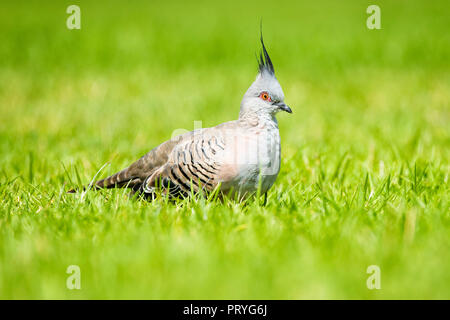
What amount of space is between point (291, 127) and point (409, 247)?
3688 millimetres

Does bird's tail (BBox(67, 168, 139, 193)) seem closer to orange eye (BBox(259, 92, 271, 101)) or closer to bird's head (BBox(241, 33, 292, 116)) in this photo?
bird's head (BBox(241, 33, 292, 116))

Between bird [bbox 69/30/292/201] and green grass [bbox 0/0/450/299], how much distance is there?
4.9 inches

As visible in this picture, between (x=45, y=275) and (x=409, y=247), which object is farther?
(x=409, y=247)

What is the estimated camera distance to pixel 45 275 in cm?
223

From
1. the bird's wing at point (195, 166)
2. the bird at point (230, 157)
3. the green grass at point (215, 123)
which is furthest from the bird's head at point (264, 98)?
the green grass at point (215, 123)

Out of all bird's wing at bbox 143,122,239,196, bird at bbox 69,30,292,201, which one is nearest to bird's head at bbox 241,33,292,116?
bird at bbox 69,30,292,201

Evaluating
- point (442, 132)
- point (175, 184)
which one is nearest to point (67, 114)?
point (175, 184)

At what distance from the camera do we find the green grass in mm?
2232

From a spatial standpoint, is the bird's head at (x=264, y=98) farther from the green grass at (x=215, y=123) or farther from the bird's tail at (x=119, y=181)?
the bird's tail at (x=119, y=181)

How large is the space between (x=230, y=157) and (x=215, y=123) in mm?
3111

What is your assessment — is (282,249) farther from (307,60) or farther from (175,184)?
(307,60)

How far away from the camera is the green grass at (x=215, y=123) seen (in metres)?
2.23

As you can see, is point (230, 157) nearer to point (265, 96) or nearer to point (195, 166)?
point (195, 166)

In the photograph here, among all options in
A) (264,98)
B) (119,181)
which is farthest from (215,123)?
(264,98)
